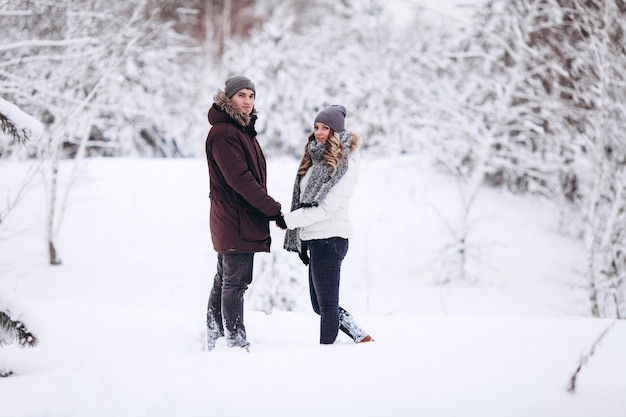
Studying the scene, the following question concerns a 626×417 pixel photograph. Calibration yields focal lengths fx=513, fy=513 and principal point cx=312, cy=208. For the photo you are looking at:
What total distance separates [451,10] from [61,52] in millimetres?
6171

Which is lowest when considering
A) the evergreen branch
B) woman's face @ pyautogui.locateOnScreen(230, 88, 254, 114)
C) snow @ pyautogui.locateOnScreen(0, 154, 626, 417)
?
snow @ pyautogui.locateOnScreen(0, 154, 626, 417)

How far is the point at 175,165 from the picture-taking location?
40.6ft

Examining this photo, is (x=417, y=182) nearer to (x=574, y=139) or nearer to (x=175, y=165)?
(x=574, y=139)

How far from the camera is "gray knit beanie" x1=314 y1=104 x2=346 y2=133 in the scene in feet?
9.71

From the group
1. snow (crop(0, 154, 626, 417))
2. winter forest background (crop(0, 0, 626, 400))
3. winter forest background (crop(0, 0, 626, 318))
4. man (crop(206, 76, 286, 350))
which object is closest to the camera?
snow (crop(0, 154, 626, 417))

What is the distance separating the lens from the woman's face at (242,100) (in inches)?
119

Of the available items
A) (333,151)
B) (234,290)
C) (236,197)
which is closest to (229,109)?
(236,197)

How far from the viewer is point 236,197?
301 centimetres

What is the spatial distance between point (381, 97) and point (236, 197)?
11878 mm

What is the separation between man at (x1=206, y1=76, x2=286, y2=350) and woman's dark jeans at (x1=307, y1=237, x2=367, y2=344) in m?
0.28

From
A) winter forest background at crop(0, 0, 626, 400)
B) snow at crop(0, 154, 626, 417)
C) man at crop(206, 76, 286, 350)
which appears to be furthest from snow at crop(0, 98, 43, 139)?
man at crop(206, 76, 286, 350)

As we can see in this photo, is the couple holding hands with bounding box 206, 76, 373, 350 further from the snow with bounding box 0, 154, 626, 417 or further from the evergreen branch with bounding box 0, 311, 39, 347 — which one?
the evergreen branch with bounding box 0, 311, 39, 347

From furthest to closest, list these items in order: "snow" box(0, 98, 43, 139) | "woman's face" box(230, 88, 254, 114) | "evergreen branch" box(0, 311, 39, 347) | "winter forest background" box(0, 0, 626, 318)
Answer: "winter forest background" box(0, 0, 626, 318), "woman's face" box(230, 88, 254, 114), "snow" box(0, 98, 43, 139), "evergreen branch" box(0, 311, 39, 347)

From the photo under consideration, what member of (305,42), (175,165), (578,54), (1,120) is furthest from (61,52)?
(305,42)
